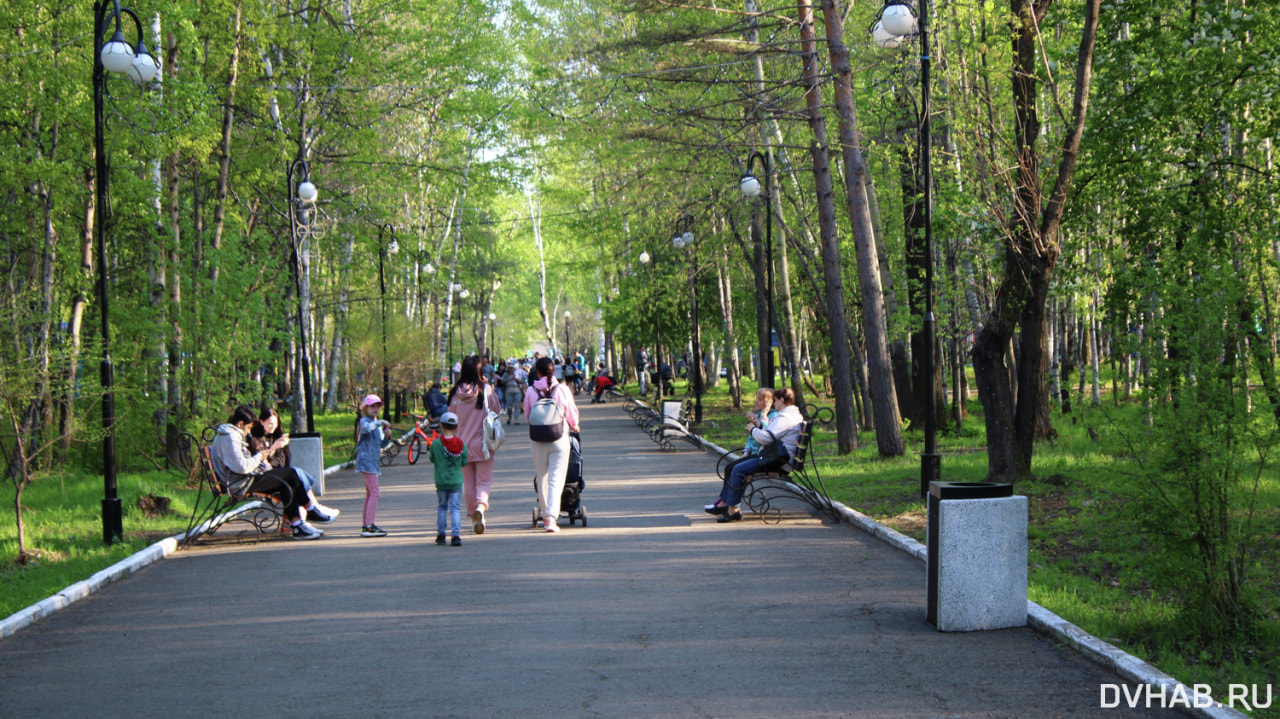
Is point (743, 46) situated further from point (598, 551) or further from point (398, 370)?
point (398, 370)

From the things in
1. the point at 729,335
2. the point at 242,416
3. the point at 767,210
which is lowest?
the point at 242,416

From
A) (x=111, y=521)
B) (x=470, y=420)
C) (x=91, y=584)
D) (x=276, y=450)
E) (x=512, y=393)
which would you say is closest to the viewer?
(x=91, y=584)

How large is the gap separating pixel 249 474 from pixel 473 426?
107 inches

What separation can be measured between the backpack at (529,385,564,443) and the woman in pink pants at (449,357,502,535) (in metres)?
0.58

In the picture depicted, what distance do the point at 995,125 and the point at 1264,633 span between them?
8.62m

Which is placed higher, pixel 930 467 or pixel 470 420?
pixel 470 420

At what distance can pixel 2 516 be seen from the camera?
14.0 metres

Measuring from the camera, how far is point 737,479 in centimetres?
1254

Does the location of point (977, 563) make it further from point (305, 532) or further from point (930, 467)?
point (305, 532)

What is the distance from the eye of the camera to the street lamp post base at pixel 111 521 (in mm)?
11930

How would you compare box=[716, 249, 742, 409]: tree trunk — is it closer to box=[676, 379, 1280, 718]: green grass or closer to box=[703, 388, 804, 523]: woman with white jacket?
box=[676, 379, 1280, 718]: green grass

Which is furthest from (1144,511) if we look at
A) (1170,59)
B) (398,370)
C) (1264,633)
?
(398,370)

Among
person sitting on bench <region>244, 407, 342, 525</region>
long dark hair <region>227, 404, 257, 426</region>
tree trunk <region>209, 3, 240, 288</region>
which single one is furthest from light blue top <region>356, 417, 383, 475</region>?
tree trunk <region>209, 3, 240, 288</region>

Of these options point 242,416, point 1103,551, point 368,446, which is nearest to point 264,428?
point 242,416
